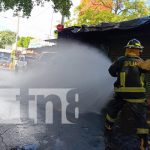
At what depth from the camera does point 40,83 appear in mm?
12531

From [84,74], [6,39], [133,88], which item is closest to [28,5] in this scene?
[84,74]

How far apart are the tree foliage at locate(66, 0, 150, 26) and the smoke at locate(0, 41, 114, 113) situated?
968 cm

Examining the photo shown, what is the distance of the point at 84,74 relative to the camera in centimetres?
991

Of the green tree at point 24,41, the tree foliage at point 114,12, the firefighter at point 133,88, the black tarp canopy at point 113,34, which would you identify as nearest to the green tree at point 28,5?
the black tarp canopy at point 113,34

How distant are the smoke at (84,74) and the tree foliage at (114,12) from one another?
9678mm

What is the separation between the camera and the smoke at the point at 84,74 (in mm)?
9016

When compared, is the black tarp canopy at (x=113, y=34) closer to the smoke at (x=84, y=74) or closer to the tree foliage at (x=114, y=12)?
the smoke at (x=84, y=74)

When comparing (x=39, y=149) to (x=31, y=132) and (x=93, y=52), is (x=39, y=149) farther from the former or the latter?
(x=93, y=52)

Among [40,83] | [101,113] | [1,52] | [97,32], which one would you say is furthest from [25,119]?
[1,52]

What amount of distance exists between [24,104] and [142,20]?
458cm

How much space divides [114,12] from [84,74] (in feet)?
43.1

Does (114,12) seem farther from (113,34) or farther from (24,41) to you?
(24,41)

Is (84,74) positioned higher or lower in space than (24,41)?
lower

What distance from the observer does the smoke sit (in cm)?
902
